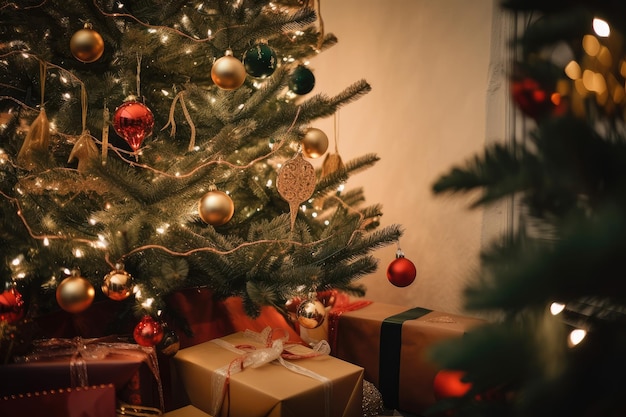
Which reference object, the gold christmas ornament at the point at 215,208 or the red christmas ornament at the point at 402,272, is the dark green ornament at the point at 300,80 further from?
the red christmas ornament at the point at 402,272

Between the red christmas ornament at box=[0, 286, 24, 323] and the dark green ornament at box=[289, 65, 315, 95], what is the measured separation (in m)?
0.80

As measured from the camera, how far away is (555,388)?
0.22m

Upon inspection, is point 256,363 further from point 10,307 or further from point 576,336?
point 576,336

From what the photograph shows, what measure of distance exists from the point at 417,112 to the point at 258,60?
886mm

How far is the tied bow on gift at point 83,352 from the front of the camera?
1175 millimetres

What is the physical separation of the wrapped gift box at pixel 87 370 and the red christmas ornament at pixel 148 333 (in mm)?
36

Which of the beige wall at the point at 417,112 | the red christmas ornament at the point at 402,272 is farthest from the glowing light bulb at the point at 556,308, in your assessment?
the beige wall at the point at 417,112

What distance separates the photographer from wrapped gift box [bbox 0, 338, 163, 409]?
3.80 feet

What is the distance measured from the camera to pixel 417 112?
2064 mm

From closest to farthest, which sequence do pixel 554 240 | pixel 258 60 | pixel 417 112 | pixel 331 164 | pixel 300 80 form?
pixel 554 240 → pixel 258 60 → pixel 300 80 → pixel 331 164 → pixel 417 112

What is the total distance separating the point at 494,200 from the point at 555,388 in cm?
8

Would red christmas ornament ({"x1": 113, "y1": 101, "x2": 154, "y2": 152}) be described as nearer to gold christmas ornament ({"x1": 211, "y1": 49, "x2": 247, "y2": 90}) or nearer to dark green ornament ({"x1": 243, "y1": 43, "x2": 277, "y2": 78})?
gold christmas ornament ({"x1": 211, "y1": 49, "x2": 247, "y2": 90})

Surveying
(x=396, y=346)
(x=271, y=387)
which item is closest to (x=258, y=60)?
(x=271, y=387)

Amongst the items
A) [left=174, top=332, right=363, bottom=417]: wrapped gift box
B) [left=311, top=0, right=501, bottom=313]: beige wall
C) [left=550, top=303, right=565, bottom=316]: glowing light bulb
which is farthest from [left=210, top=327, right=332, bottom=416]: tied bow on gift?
[left=550, top=303, right=565, bottom=316]: glowing light bulb
